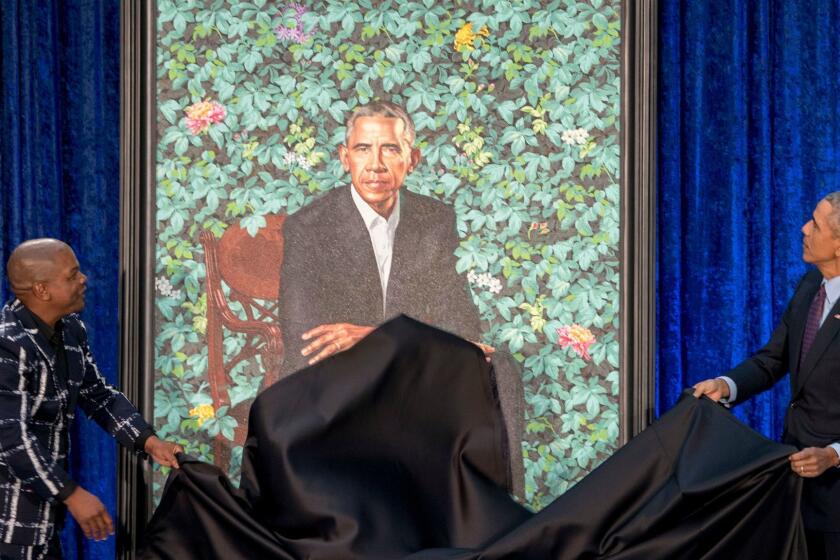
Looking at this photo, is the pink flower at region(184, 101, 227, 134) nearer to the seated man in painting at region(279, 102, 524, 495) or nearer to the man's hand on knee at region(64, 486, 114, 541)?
the seated man in painting at region(279, 102, 524, 495)

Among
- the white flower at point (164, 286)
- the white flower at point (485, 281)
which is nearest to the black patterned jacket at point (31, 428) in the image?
the white flower at point (164, 286)

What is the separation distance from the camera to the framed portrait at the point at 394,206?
3.79 metres

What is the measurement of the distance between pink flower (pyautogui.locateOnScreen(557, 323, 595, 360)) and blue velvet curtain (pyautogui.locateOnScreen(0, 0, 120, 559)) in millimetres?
1595

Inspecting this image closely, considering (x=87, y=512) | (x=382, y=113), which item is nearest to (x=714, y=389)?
(x=382, y=113)

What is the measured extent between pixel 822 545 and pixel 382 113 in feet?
6.50

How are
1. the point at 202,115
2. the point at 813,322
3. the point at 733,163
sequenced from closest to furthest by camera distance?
the point at 813,322
the point at 202,115
the point at 733,163

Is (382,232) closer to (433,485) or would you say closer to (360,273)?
(360,273)

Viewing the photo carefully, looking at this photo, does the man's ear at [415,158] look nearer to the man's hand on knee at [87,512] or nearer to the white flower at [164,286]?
the white flower at [164,286]

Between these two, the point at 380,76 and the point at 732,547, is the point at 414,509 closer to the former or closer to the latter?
the point at 732,547

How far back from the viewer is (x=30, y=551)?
3.06 m

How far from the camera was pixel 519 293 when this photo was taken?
151 inches

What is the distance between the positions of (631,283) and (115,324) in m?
1.85

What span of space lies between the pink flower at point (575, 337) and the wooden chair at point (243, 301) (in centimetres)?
98

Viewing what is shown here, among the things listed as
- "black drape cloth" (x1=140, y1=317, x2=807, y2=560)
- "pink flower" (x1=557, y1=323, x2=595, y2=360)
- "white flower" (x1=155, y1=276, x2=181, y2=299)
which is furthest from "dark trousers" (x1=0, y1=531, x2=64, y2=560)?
"pink flower" (x1=557, y1=323, x2=595, y2=360)
